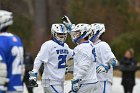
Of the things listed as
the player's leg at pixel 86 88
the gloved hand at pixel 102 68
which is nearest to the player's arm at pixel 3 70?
the player's leg at pixel 86 88

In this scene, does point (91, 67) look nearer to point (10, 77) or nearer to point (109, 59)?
point (109, 59)

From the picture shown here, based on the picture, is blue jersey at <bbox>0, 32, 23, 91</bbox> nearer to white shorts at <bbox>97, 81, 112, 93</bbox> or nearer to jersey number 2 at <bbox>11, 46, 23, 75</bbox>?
jersey number 2 at <bbox>11, 46, 23, 75</bbox>

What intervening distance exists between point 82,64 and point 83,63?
23 millimetres

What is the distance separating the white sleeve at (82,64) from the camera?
38.1 ft

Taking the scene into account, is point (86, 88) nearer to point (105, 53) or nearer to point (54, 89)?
point (54, 89)

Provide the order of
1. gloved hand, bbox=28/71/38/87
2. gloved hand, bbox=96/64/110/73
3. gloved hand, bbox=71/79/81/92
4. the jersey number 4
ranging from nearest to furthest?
gloved hand, bbox=71/79/81/92 → gloved hand, bbox=28/71/38/87 → gloved hand, bbox=96/64/110/73 → the jersey number 4

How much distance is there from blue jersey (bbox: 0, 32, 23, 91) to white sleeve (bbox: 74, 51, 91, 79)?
243 cm

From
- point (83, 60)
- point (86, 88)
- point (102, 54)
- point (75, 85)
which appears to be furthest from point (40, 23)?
point (83, 60)

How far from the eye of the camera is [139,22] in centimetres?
4356

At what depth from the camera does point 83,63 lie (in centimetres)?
1160

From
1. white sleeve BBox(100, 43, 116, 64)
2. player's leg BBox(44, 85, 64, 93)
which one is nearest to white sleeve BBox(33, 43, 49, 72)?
player's leg BBox(44, 85, 64, 93)

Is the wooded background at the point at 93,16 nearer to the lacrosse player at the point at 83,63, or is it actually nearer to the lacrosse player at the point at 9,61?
the lacrosse player at the point at 83,63

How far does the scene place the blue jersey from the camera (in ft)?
30.2

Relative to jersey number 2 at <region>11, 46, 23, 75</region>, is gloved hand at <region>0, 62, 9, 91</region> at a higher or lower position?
lower
